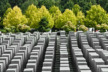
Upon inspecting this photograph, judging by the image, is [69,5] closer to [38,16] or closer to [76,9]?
[76,9]

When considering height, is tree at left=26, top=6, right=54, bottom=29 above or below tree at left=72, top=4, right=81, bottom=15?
below

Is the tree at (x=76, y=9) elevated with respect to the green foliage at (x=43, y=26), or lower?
elevated

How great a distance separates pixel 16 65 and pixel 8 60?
227 cm

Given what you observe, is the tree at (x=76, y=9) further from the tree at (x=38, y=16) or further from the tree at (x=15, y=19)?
the tree at (x=15, y=19)

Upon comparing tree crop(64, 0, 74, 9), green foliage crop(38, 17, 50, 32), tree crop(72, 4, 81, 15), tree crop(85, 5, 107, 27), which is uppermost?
tree crop(64, 0, 74, 9)

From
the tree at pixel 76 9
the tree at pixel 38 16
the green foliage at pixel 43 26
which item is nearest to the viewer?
the green foliage at pixel 43 26

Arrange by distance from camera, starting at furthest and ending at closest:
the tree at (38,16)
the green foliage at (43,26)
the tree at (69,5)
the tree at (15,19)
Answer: the tree at (69,5) → the tree at (15,19) → the tree at (38,16) → the green foliage at (43,26)

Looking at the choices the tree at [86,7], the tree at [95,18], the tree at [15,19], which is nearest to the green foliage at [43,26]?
the tree at [15,19]

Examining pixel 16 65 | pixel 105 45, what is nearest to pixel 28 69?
pixel 16 65

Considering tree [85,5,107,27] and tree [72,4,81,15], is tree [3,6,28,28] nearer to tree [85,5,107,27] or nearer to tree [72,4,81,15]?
tree [85,5,107,27]

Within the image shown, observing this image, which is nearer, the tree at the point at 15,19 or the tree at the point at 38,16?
the tree at the point at 38,16

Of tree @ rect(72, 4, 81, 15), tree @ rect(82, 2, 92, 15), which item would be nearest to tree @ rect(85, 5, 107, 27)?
tree @ rect(72, 4, 81, 15)

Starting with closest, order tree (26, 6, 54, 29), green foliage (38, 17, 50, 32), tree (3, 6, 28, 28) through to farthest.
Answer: green foliage (38, 17, 50, 32) → tree (26, 6, 54, 29) → tree (3, 6, 28, 28)

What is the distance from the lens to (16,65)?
13.5 m
